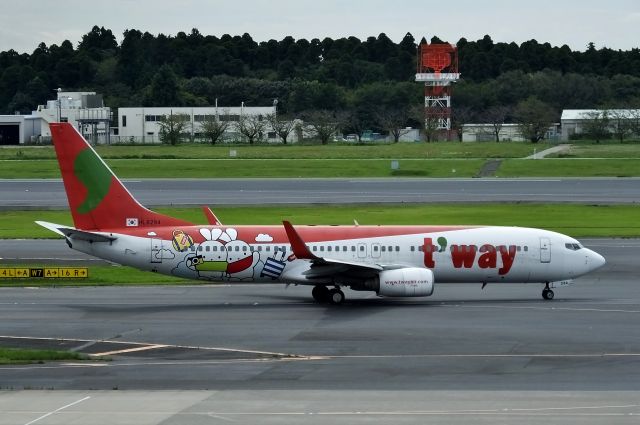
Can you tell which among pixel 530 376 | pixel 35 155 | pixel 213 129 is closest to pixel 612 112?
pixel 213 129

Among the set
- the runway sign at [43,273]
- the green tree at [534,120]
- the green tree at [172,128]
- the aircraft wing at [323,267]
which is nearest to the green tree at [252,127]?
the green tree at [172,128]

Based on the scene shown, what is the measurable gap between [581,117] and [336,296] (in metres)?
142

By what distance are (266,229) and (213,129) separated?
13077cm

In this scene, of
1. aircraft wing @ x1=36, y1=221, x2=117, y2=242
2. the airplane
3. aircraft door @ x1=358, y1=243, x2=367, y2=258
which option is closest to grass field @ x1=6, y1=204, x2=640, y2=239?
the airplane

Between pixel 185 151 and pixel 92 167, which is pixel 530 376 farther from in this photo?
pixel 185 151

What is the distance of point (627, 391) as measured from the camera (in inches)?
1193

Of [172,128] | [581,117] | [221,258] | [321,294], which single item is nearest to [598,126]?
[581,117]

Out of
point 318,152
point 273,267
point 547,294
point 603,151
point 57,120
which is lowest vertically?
point 547,294

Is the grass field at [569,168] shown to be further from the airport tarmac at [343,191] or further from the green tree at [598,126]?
the green tree at [598,126]

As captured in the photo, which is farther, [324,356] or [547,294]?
[547,294]

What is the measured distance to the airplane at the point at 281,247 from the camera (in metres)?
47.1

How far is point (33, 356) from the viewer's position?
35656 millimetres

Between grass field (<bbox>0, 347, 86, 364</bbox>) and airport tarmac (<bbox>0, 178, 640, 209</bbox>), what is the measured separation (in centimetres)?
5231

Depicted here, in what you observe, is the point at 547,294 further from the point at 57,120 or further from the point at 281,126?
the point at 57,120
